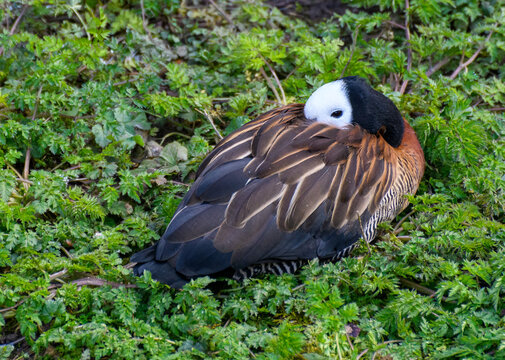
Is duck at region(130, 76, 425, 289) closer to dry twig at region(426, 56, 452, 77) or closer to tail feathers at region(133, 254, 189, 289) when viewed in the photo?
tail feathers at region(133, 254, 189, 289)

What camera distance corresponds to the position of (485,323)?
3.22m

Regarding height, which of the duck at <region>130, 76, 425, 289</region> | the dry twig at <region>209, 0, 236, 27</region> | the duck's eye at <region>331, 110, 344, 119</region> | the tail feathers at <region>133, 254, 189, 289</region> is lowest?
the tail feathers at <region>133, 254, 189, 289</region>

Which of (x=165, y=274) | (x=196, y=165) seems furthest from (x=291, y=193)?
(x=196, y=165)

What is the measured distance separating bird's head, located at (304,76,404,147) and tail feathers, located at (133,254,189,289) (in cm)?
132

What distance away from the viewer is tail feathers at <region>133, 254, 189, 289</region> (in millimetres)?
3477

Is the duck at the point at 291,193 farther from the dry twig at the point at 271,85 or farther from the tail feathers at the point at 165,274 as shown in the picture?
the dry twig at the point at 271,85

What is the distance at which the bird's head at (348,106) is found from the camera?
13.3 feet

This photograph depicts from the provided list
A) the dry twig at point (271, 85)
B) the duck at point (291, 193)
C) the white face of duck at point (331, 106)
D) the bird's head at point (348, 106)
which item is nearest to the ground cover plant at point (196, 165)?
the dry twig at point (271, 85)

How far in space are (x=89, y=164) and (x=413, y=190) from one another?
86.7 inches

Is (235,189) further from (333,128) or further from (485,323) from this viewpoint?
(485,323)

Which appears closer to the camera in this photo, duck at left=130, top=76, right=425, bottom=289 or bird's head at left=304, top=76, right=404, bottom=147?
duck at left=130, top=76, right=425, bottom=289

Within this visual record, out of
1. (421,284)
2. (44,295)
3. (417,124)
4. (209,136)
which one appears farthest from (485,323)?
(209,136)

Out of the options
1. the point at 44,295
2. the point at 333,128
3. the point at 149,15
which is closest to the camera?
the point at 44,295

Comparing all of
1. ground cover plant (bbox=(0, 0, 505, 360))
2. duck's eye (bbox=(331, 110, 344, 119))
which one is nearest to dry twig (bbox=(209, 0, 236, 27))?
ground cover plant (bbox=(0, 0, 505, 360))
